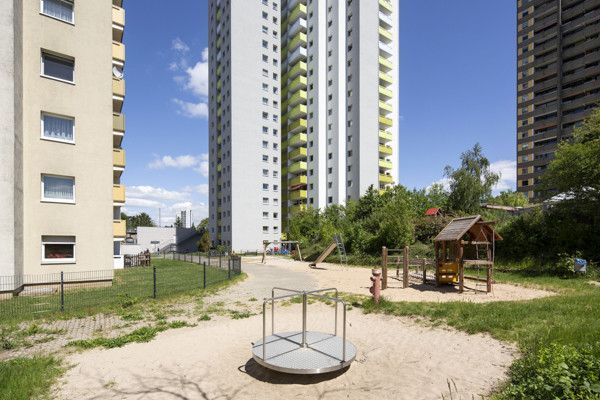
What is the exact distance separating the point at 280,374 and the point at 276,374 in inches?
2.8

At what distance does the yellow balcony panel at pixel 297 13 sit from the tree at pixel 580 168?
50.2 meters

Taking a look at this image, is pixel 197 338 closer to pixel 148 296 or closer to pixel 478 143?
pixel 148 296

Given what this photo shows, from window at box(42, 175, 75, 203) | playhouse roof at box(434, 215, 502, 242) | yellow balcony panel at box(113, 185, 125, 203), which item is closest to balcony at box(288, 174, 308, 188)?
yellow balcony panel at box(113, 185, 125, 203)

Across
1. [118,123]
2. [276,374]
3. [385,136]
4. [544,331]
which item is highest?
[385,136]

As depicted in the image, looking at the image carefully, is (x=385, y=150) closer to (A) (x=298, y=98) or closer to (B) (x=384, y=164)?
(B) (x=384, y=164)

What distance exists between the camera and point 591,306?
905cm

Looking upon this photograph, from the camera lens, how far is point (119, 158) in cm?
2019

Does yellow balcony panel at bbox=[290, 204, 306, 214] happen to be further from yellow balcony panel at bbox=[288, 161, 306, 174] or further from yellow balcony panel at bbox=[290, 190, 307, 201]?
yellow balcony panel at bbox=[288, 161, 306, 174]

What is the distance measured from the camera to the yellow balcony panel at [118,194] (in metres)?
20.2

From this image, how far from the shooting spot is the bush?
388 centimetres

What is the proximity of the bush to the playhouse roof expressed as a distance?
820cm

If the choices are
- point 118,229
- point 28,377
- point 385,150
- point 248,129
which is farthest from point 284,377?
point 385,150

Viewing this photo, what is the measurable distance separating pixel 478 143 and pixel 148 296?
148 ft

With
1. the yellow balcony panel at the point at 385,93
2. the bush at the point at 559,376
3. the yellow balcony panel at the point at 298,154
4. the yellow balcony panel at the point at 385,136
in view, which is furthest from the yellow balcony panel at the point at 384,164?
the bush at the point at 559,376
